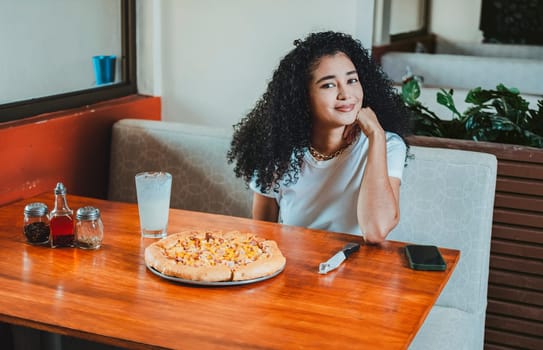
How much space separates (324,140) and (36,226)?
2.76 feet

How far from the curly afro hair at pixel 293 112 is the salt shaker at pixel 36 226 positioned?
2.16 ft

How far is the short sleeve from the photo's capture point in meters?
2.20

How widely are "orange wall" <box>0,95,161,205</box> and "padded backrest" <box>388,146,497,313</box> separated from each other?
1162 mm

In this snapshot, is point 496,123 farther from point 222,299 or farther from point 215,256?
point 222,299

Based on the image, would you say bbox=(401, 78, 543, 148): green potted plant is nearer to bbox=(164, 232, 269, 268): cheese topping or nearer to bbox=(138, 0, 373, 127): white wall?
bbox=(138, 0, 373, 127): white wall

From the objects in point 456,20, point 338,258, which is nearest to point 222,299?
point 338,258

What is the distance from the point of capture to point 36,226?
192cm

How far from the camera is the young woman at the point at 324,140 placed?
2160 millimetres

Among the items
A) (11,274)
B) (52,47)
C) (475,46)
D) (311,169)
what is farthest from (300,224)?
(475,46)

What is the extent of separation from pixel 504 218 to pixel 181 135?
116 cm

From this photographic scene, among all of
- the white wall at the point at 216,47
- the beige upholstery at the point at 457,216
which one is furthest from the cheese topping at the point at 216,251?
the white wall at the point at 216,47

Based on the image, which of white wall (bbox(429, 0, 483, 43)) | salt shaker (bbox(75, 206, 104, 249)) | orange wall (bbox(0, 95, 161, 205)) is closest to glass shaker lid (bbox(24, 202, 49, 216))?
salt shaker (bbox(75, 206, 104, 249))

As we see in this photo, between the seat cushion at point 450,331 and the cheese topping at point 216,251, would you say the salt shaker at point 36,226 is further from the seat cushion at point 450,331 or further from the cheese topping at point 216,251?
the seat cushion at point 450,331

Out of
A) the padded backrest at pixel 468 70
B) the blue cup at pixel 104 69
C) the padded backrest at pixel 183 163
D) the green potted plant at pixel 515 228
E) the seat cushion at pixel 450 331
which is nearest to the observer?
the seat cushion at pixel 450 331
